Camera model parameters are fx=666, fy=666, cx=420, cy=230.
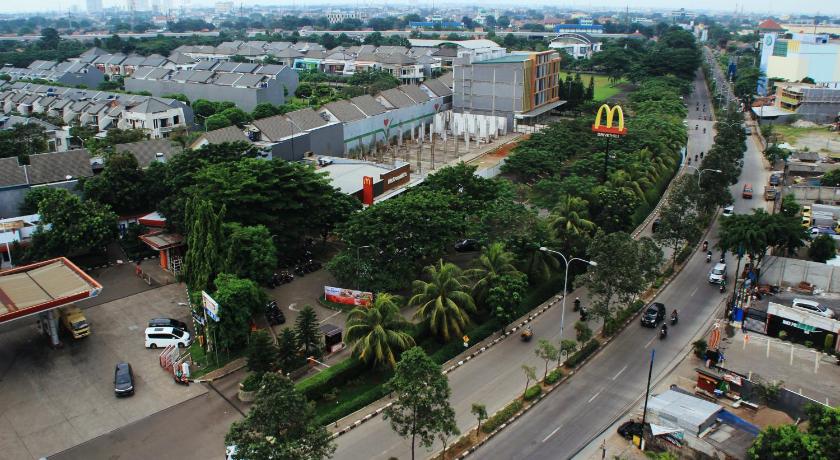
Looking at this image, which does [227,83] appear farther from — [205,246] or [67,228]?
[205,246]

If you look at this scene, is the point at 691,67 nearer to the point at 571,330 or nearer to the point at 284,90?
the point at 284,90

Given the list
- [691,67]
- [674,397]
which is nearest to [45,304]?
[674,397]

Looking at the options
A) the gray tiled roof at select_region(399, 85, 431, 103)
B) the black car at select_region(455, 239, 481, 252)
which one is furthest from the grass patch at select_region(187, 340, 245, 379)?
the gray tiled roof at select_region(399, 85, 431, 103)

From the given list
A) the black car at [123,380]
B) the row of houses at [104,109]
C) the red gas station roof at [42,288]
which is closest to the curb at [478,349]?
the black car at [123,380]

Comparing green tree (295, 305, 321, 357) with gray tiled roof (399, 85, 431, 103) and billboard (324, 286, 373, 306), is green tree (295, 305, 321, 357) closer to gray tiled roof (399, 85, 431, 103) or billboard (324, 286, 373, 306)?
billboard (324, 286, 373, 306)

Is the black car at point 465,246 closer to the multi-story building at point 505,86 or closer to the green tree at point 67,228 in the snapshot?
the green tree at point 67,228

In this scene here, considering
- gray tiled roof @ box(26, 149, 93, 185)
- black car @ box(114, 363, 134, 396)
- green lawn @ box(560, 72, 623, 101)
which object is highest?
gray tiled roof @ box(26, 149, 93, 185)
